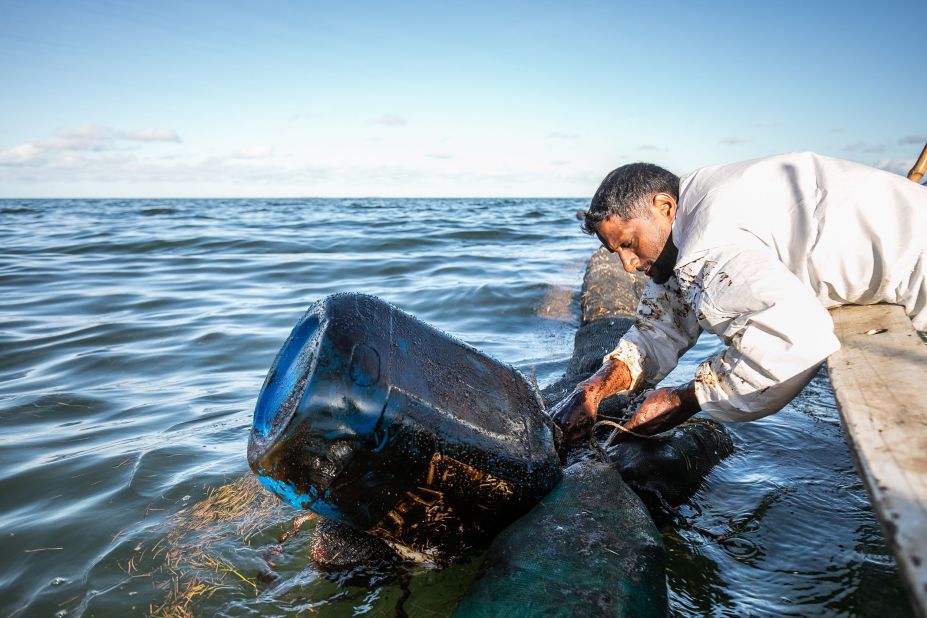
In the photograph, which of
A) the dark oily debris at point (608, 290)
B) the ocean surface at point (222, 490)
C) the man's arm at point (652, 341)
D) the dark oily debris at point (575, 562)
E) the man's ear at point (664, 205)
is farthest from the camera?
the dark oily debris at point (608, 290)

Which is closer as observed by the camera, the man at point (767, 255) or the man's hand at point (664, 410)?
the man at point (767, 255)

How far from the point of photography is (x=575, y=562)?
6.85 feet

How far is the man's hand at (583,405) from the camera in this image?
3.14 meters

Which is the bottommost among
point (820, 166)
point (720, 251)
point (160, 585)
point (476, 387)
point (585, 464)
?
point (160, 585)

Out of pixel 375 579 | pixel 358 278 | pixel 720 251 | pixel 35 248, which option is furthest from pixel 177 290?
pixel 720 251

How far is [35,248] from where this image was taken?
1634 cm

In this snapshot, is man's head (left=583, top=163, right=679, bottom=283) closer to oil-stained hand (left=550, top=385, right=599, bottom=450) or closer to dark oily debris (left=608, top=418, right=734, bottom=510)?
oil-stained hand (left=550, top=385, right=599, bottom=450)

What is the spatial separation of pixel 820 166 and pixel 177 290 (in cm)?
1051

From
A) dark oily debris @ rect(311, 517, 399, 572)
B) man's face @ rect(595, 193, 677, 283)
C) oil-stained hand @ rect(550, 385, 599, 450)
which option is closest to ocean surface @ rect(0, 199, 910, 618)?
dark oily debris @ rect(311, 517, 399, 572)

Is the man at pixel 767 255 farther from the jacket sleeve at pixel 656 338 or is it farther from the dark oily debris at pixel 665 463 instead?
the jacket sleeve at pixel 656 338

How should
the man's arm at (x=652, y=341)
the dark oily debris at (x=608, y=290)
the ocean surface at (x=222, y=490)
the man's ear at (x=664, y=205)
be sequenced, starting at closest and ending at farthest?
the ocean surface at (x=222, y=490) → the man's ear at (x=664, y=205) → the man's arm at (x=652, y=341) → the dark oily debris at (x=608, y=290)

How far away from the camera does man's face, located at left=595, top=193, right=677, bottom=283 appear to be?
3107 mm

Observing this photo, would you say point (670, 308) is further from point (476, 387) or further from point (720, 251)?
point (476, 387)

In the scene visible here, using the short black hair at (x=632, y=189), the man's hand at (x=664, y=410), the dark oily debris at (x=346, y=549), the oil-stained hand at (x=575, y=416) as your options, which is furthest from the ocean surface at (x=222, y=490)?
the short black hair at (x=632, y=189)
